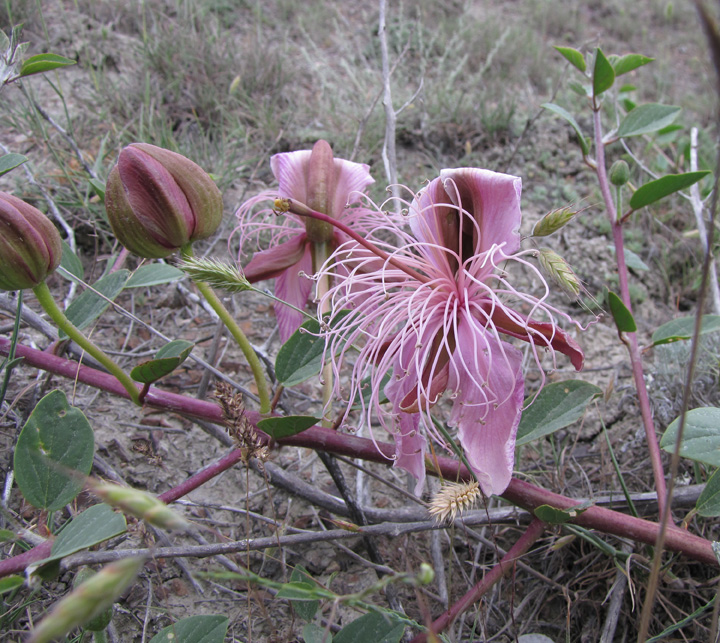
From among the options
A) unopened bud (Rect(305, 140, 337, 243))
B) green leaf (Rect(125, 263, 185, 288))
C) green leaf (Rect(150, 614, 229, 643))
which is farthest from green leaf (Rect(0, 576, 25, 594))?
unopened bud (Rect(305, 140, 337, 243))

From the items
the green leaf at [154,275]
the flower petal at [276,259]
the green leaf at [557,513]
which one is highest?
the flower petal at [276,259]

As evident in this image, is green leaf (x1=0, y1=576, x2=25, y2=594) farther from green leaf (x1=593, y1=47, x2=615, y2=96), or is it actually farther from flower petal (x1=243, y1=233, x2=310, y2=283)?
green leaf (x1=593, y1=47, x2=615, y2=96)

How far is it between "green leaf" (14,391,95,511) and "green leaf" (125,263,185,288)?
1.58 feet

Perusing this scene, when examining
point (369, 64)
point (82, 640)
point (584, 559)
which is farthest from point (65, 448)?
point (369, 64)

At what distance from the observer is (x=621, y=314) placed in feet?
4.61

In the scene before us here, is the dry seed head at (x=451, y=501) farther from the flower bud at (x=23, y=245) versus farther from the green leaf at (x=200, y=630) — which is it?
the flower bud at (x=23, y=245)

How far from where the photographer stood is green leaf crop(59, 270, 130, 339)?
1.44 m

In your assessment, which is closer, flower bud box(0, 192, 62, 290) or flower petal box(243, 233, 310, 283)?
flower bud box(0, 192, 62, 290)

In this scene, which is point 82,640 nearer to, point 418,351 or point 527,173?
point 418,351

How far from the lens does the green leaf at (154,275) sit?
1545 millimetres

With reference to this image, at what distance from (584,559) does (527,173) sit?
2034 millimetres

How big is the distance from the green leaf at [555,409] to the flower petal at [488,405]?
180 mm

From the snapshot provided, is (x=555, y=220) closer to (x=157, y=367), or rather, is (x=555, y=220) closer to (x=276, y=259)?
(x=276, y=259)

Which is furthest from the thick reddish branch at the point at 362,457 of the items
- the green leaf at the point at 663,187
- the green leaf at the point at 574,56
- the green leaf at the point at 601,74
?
the green leaf at the point at 574,56
